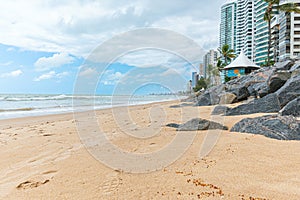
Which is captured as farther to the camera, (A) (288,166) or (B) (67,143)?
(B) (67,143)

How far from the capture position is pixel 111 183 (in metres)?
2.74

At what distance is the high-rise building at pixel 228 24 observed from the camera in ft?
372

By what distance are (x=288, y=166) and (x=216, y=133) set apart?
2.12m

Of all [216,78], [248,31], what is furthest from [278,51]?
[248,31]

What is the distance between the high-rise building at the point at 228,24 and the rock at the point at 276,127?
11562 cm

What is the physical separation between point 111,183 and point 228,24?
431 ft

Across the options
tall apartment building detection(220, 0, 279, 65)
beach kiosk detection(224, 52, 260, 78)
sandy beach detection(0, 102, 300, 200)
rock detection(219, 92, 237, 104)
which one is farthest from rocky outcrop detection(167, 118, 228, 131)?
tall apartment building detection(220, 0, 279, 65)

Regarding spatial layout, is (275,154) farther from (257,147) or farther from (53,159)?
(53,159)

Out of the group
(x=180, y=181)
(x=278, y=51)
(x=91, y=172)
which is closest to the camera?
(x=180, y=181)

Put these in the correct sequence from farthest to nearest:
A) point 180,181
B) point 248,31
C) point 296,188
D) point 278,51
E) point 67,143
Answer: point 248,31 < point 278,51 < point 67,143 < point 180,181 < point 296,188

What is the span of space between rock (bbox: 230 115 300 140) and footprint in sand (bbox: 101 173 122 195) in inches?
120

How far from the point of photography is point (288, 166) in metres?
2.95

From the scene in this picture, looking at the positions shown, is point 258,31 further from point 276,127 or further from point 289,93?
point 276,127

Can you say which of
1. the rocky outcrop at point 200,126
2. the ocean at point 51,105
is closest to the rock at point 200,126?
the rocky outcrop at point 200,126
